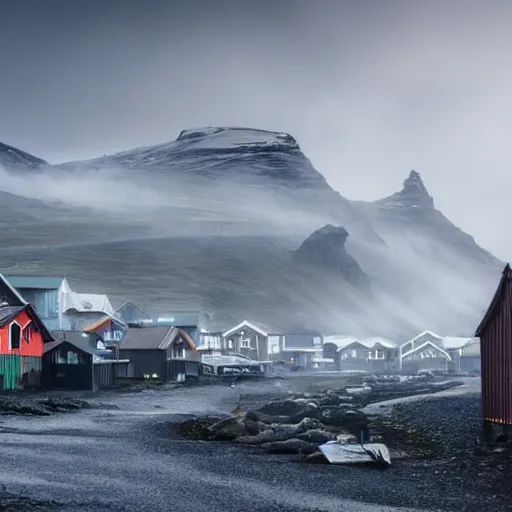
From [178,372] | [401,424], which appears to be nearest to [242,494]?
[401,424]

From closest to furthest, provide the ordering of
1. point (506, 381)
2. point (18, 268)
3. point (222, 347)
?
1. point (506, 381)
2. point (222, 347)
3. point (18, 268)

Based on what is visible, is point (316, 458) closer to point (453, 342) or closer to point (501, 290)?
point (501, 290)

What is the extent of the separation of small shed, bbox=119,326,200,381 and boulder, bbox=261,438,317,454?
53432 mm

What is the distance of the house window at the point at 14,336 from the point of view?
60250 millimetres

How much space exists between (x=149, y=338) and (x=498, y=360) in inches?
2312

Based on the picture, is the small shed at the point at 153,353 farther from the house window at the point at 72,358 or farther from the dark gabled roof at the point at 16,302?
the house window at the point at 72,358

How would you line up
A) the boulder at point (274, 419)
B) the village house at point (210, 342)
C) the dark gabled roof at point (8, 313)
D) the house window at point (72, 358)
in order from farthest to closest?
the village house at point (210, 342)
the house window at point (72, 358)
the dark gabled roof at point (8, 313)
the boulder at point (274, 419)

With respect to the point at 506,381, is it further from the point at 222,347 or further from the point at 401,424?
the point at 222,347

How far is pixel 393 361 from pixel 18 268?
96736 millimetres

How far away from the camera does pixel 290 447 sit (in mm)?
32219

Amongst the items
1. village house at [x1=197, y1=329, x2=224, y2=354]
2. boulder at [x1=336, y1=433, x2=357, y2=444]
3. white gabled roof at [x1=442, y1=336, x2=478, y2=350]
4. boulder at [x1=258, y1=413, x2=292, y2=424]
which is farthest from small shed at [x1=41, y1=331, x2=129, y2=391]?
white gabled roof at [x1=442, y1=336, x2=478, y2=350]

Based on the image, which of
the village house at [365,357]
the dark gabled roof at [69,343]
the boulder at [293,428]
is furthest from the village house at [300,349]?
the boulder at [293,428]

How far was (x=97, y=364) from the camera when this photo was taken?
225 feet

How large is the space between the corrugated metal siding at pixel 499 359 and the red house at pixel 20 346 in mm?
37559
